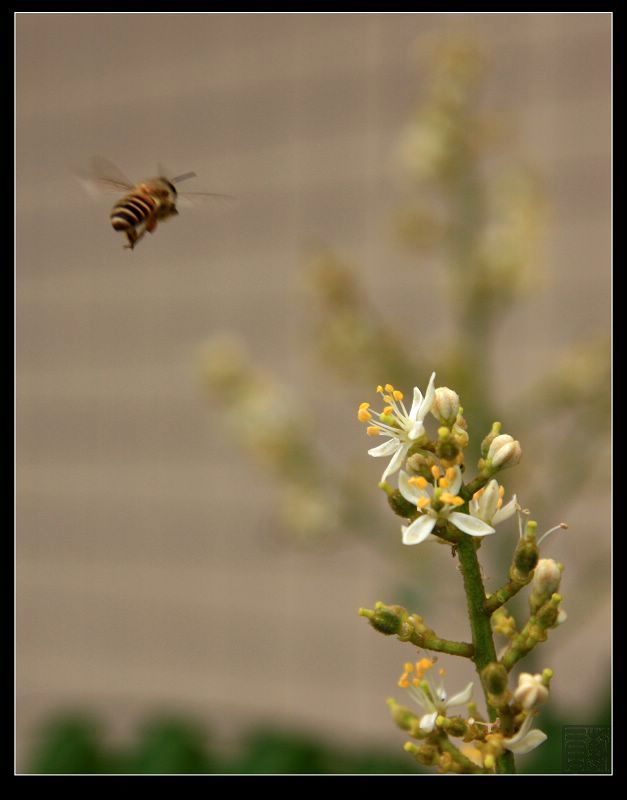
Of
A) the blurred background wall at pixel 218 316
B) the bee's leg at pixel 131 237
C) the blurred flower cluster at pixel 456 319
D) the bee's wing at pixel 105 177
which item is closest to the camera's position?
the bee's leg at pixel 131 237

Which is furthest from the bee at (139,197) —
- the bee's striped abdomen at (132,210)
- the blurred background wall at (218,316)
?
the blurred background wall at (218,316)

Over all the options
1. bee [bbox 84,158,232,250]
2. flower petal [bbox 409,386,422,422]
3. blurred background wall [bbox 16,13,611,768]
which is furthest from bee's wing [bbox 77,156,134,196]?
blurred background wall [bbox 16,13,611,768]

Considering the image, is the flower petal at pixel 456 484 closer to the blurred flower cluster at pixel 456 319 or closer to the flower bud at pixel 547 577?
the flower bud at pixel 547 577

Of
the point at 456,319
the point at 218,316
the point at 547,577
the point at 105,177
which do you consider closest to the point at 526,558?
the point at 547,577

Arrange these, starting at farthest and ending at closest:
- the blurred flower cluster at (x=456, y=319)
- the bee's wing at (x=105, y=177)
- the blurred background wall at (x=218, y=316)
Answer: the blurred background wall at (x=218, y=316) < the blurred flower cluster at (x=456, y=319) < the bee's wing at (x=105, y=177)

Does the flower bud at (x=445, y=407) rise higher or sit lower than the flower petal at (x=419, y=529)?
higher
